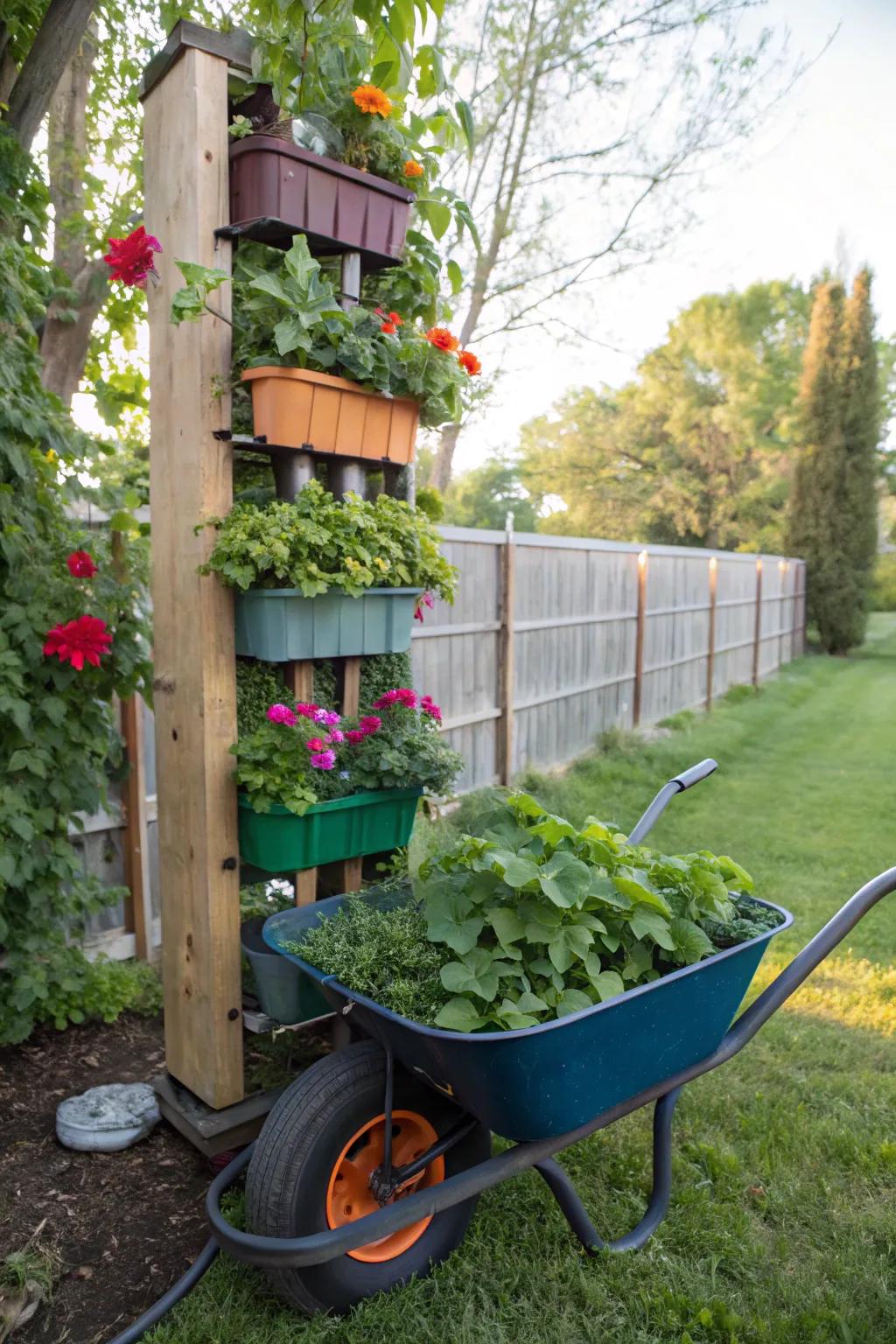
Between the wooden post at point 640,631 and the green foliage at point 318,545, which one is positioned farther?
the wooden post at point 640,631

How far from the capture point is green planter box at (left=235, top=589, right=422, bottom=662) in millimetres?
1993

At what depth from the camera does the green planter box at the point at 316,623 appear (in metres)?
1.99

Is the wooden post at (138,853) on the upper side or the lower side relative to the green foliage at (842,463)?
lower

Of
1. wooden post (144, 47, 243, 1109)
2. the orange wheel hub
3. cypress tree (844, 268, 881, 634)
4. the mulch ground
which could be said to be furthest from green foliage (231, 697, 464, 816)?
cypress tree (844, 268, 881, 634)

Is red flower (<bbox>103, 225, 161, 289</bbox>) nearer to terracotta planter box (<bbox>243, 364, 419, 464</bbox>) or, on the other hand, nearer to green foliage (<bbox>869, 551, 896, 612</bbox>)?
terracotta planter box (<bbox>243, 364, 419, 464</bbox>)

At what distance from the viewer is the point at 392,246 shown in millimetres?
2166

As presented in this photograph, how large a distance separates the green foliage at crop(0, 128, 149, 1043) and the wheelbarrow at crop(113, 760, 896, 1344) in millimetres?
1088

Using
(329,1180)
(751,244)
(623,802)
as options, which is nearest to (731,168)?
(751,244)

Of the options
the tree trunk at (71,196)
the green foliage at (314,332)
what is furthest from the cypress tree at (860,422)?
the green foliage at (314,332)

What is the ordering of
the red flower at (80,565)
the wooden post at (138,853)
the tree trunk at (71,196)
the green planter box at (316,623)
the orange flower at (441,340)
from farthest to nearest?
1. the tree trunk at (71,196)
2. the wooden post at (138,853)
3. the red flower at (80,565)
4. the orange flower at (441,340)
5. the green planter box at (316,623)

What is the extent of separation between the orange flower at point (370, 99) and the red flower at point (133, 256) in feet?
1.82

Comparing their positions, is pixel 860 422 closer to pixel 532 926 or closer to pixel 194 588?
pixel 194 588

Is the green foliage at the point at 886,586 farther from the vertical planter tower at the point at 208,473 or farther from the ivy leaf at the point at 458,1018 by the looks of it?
the ivy leaf at the point at 458,1018

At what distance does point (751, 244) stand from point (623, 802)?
32.3ft
